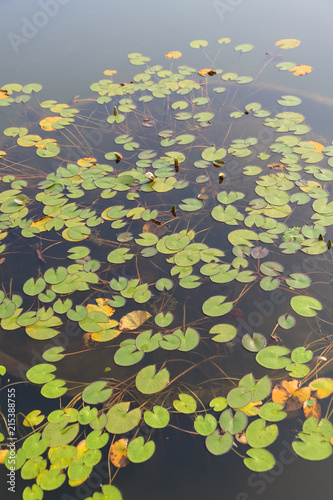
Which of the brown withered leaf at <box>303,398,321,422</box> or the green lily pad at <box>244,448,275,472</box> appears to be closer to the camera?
the green lily pad at <box>244,448,275,472</box>

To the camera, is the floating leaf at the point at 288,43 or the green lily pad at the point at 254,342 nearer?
the green lily pad at the point at 254,342

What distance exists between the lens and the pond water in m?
1.93

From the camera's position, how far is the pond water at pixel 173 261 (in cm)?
193

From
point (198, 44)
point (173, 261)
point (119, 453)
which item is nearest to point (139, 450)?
point (119, 453)

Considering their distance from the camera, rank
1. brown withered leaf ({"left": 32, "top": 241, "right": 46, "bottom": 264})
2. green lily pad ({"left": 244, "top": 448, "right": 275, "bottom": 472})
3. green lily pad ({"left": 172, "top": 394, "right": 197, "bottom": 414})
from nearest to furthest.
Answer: green lily pad ({"left": 244, "top": 448, "right": 275, "bottom": 472}) → green lily pad ({"left": 172, "top": 394, "right": 197, "bottom": 414}) → brown withered leaf ({"left": 32, "top": 241, "right": 46, "bottom": 264})

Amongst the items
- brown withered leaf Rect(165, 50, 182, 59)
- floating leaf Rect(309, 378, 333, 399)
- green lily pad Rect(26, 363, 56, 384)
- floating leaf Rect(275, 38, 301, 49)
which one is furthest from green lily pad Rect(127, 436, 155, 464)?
floating leaf Rect(275, 38, 301, 49)

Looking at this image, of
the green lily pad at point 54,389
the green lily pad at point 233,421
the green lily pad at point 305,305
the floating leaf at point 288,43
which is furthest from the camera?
the floating leaf at point 288,43

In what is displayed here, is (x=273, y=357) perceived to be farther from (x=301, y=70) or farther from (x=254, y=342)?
(x=301, y=70)

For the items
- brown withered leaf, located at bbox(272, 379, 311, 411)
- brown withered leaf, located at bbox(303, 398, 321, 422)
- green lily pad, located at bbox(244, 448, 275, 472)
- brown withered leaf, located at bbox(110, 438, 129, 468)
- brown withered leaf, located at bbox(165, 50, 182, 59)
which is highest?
brown withered leaf, located at bbox(165, 50, 182, 59)

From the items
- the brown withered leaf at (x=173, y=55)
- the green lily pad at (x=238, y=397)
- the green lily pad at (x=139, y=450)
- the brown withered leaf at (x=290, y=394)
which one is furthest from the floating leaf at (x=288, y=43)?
the green lily pad at (x=139, y=450)

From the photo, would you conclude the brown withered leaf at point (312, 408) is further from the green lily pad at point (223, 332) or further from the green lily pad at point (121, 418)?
the green lily pad at point (121, 418)

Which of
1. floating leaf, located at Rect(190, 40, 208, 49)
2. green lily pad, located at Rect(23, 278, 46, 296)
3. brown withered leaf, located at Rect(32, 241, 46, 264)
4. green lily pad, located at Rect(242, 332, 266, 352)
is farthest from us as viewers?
floating leaf, located at Rect(190, 40, 208, 49)

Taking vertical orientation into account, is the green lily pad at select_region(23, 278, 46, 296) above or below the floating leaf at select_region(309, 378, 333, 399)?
above

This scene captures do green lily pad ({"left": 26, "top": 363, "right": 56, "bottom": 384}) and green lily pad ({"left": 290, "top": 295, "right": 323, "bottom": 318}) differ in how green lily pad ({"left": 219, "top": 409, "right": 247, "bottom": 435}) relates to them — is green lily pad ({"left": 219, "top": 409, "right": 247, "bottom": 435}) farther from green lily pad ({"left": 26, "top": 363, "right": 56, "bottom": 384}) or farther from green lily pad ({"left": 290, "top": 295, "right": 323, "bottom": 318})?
green lily pad ({"left": 26, "top": 363, "right": 56, "bottom": 384})
